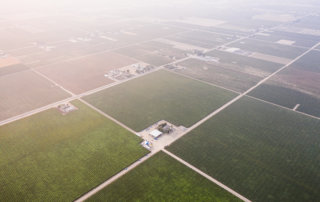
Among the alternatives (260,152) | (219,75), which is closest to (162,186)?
(260,152)

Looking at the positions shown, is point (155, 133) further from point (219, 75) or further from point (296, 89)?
point (296, 89)

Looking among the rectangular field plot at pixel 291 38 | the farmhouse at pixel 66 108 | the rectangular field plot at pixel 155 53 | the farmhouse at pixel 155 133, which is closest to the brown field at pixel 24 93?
the farmhouse at pixel 66 108

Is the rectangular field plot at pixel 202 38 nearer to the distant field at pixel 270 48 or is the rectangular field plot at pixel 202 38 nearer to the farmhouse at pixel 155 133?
the distant field at pixel 270 48

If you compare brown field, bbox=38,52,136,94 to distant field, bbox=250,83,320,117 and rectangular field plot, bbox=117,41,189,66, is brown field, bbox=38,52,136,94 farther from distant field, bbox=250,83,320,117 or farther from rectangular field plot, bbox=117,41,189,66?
distant field, bbox=250,83,320,117

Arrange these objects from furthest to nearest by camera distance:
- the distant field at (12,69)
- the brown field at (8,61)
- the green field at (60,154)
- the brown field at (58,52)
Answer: the brown field at (58,52) → the brown field at (8,61) → the distant field at (12,69) → the green field at (60,154)

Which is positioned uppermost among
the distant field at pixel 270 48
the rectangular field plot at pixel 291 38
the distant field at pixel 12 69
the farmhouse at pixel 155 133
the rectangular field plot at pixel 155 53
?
the rectangular field plot at pixel 291 38

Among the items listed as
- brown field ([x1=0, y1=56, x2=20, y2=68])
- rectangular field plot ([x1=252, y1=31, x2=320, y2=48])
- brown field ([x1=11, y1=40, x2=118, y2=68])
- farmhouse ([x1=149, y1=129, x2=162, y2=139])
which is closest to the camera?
farmhouse ([x1=149, y1=129, x2=162, y2=139])

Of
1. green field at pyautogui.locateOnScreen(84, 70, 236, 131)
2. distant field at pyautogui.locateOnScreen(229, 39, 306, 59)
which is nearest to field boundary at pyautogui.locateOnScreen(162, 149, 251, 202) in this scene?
green field at pyautogui.locateOnScreen(84, 70, 236, 131)
